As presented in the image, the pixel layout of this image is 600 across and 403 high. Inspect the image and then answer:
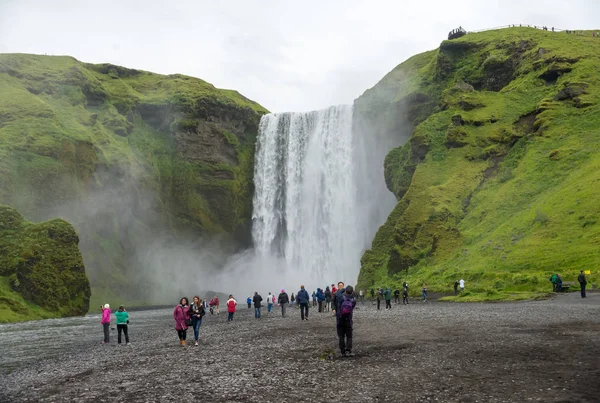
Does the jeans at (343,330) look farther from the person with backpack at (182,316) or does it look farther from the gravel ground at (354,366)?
the person with backpack at (182,316)

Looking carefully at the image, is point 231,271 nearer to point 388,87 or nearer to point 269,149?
point 269,149

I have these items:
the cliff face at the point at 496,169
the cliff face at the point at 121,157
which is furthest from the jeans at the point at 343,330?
the cliff face at the point at 121,157

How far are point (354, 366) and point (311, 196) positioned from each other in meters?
80.2

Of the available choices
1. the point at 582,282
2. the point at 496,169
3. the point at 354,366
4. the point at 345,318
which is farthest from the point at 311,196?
the point at 354,366

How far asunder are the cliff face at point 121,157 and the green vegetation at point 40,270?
48.6 ft

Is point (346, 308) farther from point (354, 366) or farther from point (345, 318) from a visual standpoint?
point (354, 366)

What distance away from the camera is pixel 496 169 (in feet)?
216

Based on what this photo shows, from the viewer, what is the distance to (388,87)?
95625 mm

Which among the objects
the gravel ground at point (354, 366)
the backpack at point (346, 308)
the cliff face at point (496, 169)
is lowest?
the gravel ground at point (354, 366)

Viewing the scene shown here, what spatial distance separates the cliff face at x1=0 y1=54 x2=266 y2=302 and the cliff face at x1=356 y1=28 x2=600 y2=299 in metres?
31.5

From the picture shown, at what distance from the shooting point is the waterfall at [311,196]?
89119 mm

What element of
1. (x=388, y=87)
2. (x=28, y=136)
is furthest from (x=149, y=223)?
(x=388, y=87)

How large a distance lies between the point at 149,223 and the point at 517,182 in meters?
64.3

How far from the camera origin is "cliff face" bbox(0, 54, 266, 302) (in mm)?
81756
